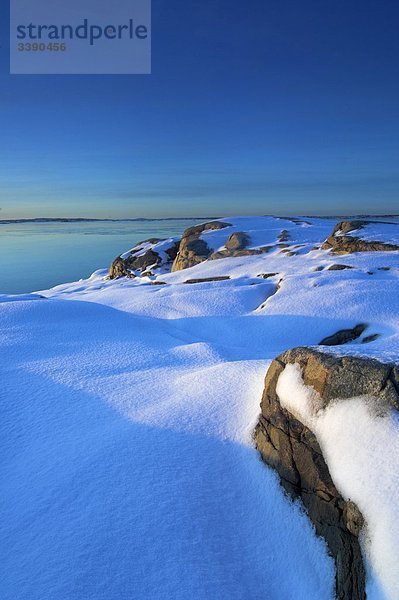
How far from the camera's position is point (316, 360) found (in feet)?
12.5

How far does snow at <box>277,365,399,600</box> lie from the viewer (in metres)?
2.50

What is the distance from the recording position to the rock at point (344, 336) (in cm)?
997

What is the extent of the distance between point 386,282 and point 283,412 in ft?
35.3

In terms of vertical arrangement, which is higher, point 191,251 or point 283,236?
point 283,236

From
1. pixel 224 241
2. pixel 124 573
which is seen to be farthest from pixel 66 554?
pixel 224 241

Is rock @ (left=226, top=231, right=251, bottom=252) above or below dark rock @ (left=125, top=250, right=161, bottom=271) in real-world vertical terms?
above

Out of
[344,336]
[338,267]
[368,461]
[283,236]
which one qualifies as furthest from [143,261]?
[368,461]

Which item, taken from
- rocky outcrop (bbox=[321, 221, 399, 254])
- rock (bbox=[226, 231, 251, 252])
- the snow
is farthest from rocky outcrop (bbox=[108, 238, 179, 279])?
the snow

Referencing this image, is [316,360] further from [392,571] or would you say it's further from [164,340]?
[164,340]

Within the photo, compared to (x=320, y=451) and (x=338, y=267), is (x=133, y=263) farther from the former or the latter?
(x=320, y=451)

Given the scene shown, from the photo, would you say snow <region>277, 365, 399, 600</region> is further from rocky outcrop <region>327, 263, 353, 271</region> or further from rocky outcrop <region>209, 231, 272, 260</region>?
rocky outcrop <region>209, 231, 272, 260</region>

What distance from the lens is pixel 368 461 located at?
296 cm

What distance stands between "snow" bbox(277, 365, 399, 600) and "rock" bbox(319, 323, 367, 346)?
6631mm

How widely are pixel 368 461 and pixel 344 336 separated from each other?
7.66 m
